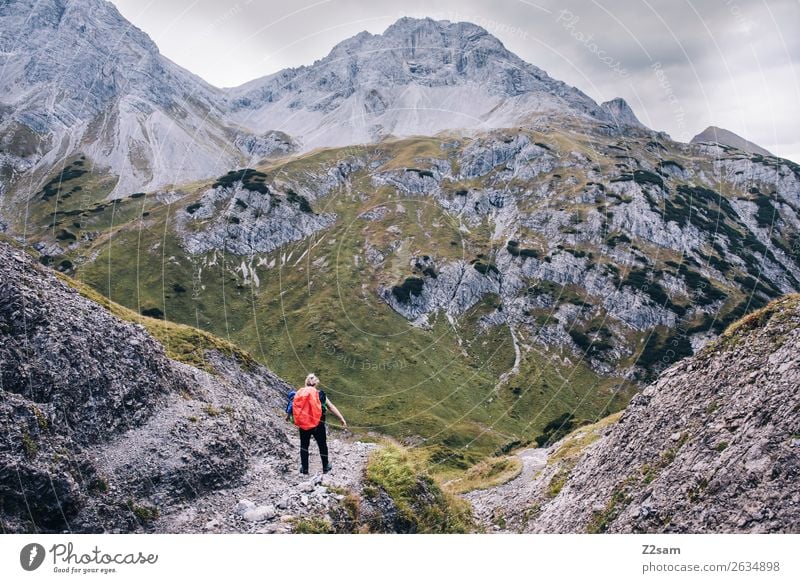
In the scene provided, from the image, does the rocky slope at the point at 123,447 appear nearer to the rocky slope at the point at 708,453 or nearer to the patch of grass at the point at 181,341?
the patch of grass at the point at 181,341

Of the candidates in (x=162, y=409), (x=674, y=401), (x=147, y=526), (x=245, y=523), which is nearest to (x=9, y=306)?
(x=162, y=409)

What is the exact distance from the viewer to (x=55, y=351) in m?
23.4

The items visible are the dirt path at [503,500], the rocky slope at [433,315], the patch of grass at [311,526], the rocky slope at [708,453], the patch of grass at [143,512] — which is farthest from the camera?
the rocky slope at [433,315]

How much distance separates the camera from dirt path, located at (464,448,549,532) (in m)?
34.0

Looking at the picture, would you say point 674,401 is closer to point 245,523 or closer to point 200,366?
point 245,523

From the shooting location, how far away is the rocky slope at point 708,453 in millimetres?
17797

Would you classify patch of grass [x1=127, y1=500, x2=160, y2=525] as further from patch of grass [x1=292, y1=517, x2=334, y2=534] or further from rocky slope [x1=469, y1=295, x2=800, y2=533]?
rocky slope [x1=469, y1=295, x2=800, y2=533]

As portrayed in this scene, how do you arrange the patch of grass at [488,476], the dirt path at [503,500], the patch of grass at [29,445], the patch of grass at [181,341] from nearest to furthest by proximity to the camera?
the patch of grass at [29,445] < the dirt path at [503,500] < the patch of grass at [181,341] < the patch of grass at [488,476]

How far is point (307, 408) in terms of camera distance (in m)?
19.7

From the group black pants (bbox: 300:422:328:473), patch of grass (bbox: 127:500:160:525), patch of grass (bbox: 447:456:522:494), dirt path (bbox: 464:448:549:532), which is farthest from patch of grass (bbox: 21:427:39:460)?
patch of grass (bbox: 447:456:522:494)

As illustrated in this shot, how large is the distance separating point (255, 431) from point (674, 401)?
24.2m

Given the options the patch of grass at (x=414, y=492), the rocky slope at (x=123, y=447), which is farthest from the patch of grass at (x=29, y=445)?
the patch of grass at (x=414, y=492)

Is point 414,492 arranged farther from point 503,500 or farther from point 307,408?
point 503,500

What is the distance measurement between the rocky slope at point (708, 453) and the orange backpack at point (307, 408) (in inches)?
583
